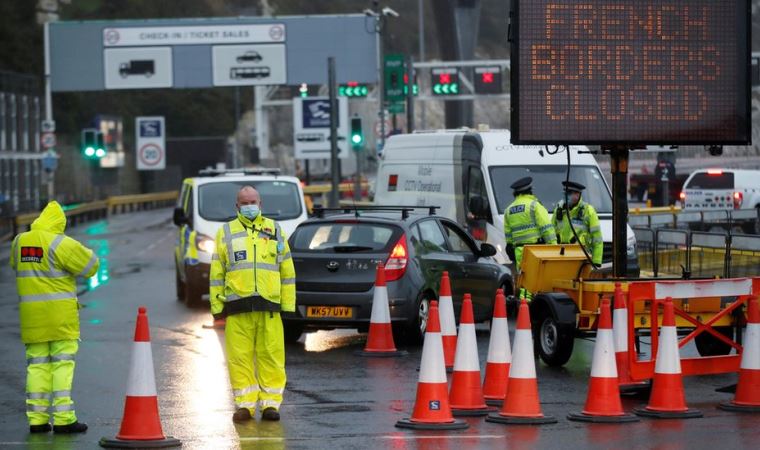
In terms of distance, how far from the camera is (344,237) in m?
17.1

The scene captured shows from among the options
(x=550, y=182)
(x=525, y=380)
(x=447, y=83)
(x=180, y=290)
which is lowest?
(x=180, y=290)

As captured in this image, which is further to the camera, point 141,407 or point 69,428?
point 69,428

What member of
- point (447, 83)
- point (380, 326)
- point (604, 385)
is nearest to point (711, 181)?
point (447, 83)

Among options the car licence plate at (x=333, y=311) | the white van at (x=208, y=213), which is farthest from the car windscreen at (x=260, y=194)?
the car licence plate at (x=333, y=311)

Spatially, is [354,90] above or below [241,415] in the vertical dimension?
above

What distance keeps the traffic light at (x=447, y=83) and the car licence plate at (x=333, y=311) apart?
1617 inches

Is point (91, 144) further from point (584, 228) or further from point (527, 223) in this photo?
point (584, 228)

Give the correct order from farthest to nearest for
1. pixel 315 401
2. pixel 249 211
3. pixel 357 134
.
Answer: pixel 357 134 < pixel 315 401 < pixel 249 211

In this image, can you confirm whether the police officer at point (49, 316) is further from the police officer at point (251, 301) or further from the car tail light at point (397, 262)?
the car tail light at point (397, 262)

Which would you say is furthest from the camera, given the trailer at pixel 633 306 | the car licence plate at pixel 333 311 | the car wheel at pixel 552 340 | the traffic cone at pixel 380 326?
the car licence plate at pixel 333 311

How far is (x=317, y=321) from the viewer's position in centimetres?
1655

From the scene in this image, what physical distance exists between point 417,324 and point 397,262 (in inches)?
25.6

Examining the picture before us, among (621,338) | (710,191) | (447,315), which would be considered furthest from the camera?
(710,191)

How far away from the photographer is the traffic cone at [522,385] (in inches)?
435
